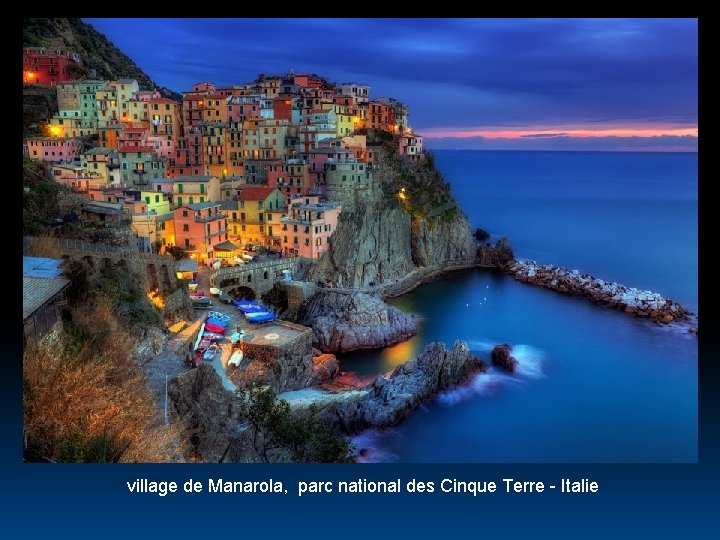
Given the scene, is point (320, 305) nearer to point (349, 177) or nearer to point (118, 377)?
point (349, 177)

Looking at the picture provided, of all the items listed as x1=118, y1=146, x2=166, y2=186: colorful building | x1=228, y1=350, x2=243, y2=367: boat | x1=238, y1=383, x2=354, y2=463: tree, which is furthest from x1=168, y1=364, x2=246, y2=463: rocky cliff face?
x1=118, y1=146, x2=166, y2=186: colorful building

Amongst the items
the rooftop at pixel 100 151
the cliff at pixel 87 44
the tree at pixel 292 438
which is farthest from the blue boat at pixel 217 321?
the cliff at pixel 87 44

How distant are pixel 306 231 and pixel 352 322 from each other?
3167 millimetres

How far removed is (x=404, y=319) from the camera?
13.0 m

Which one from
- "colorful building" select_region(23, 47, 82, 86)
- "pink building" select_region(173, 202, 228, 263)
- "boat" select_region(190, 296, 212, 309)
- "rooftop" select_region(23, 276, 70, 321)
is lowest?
"boat" select_region(190, 296, 212, 309)

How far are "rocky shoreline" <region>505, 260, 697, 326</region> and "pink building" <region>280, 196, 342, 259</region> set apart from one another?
6261 millimetres

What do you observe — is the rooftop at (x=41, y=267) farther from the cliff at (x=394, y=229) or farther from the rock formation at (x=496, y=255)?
the rock formation at (x=496, y=255)

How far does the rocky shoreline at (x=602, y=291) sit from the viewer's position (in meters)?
14.0

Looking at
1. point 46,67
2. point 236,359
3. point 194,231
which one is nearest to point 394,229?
point 194,231

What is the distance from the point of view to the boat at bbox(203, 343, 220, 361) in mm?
8219

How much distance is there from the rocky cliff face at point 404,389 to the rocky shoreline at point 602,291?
222 inches

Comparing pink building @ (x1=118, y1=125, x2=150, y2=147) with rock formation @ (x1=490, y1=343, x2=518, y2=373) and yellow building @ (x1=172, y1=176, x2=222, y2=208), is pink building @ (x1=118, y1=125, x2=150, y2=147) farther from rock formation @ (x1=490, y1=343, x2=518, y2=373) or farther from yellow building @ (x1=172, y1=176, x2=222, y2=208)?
rock formation @ (x1=490, y1=343, x2=518, y2=373)

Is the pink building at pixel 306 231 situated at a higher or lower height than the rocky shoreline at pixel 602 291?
higher
